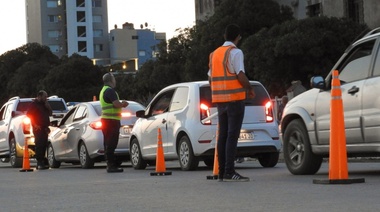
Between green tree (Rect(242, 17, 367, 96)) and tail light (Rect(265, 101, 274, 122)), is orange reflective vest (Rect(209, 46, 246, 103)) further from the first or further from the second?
green tree (Rect(242, 17, 367, 96))

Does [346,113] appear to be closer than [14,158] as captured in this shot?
Yes

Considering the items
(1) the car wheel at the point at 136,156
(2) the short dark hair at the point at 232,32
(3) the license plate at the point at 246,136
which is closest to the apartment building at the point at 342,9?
(1) the car wheel at the point at 136,156

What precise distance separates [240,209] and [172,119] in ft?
33.0

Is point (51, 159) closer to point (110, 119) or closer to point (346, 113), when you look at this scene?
point (110, 119)

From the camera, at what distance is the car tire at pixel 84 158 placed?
22766 millimetres

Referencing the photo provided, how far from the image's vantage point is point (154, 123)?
65.8ft

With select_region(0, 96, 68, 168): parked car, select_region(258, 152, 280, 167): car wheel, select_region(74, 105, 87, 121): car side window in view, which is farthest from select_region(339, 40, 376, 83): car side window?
select_region(0, 96, 68, 168): parked car

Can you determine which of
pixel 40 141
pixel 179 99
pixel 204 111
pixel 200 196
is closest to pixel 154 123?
pixel 179 99

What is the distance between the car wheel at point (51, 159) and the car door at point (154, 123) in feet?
16.9

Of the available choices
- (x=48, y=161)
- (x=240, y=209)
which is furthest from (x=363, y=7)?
(x=240, y=209)

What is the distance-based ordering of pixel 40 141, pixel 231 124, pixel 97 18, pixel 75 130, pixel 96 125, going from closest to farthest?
pixel 231 124 → pixel 96 125 → pixel 75 130 → pixel 40 141 → pixel 97 18

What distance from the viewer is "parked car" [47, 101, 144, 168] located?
22.5 meters

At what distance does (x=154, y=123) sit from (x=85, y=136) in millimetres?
3292

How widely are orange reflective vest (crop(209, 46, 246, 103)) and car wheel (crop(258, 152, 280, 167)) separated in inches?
232
